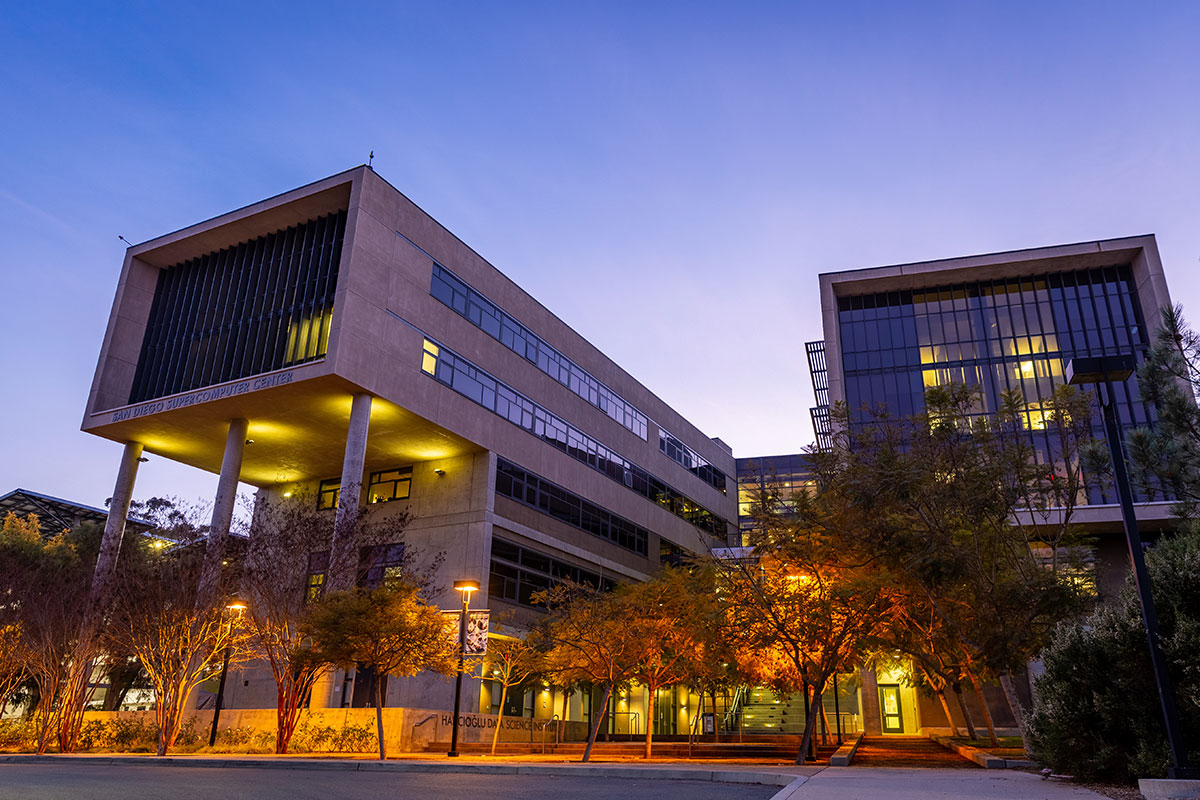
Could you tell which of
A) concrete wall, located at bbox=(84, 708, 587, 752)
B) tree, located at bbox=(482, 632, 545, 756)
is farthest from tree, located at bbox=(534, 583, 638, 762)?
concrete wall, located at bbox=(84, 708, 587, 752)

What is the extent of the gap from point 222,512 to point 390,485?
8.93 meters

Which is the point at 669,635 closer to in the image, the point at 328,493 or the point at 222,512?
the point at 222,512

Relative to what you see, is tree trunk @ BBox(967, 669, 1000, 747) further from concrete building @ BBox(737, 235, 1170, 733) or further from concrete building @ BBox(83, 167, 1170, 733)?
concrete building @ BBox(737, 235, 1170, 733)

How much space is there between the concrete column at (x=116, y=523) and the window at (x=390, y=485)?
11486 millimetres

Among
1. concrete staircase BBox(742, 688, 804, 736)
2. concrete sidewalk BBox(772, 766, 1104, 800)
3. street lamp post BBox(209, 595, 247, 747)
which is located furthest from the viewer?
concrete staircase BBox(742, 688, 804, 736)

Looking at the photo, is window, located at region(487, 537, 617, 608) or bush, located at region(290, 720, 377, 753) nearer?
bush, located at region(290, 720, 377, 753)

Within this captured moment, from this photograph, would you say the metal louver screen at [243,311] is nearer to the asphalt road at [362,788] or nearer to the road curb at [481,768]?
the road curb at [481,768]

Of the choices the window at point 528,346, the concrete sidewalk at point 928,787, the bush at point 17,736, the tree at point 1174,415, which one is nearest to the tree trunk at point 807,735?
the concrete sidewalk at point 928,787

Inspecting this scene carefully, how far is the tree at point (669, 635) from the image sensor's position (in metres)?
26.3

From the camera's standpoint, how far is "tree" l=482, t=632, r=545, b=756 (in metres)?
31.1

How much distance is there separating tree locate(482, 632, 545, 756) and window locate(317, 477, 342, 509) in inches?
549

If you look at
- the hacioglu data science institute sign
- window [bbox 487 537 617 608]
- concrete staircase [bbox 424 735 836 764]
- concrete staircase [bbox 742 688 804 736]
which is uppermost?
the hacioglu data science institute sign

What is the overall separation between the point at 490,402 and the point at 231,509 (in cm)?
1276

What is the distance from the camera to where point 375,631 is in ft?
80.0
